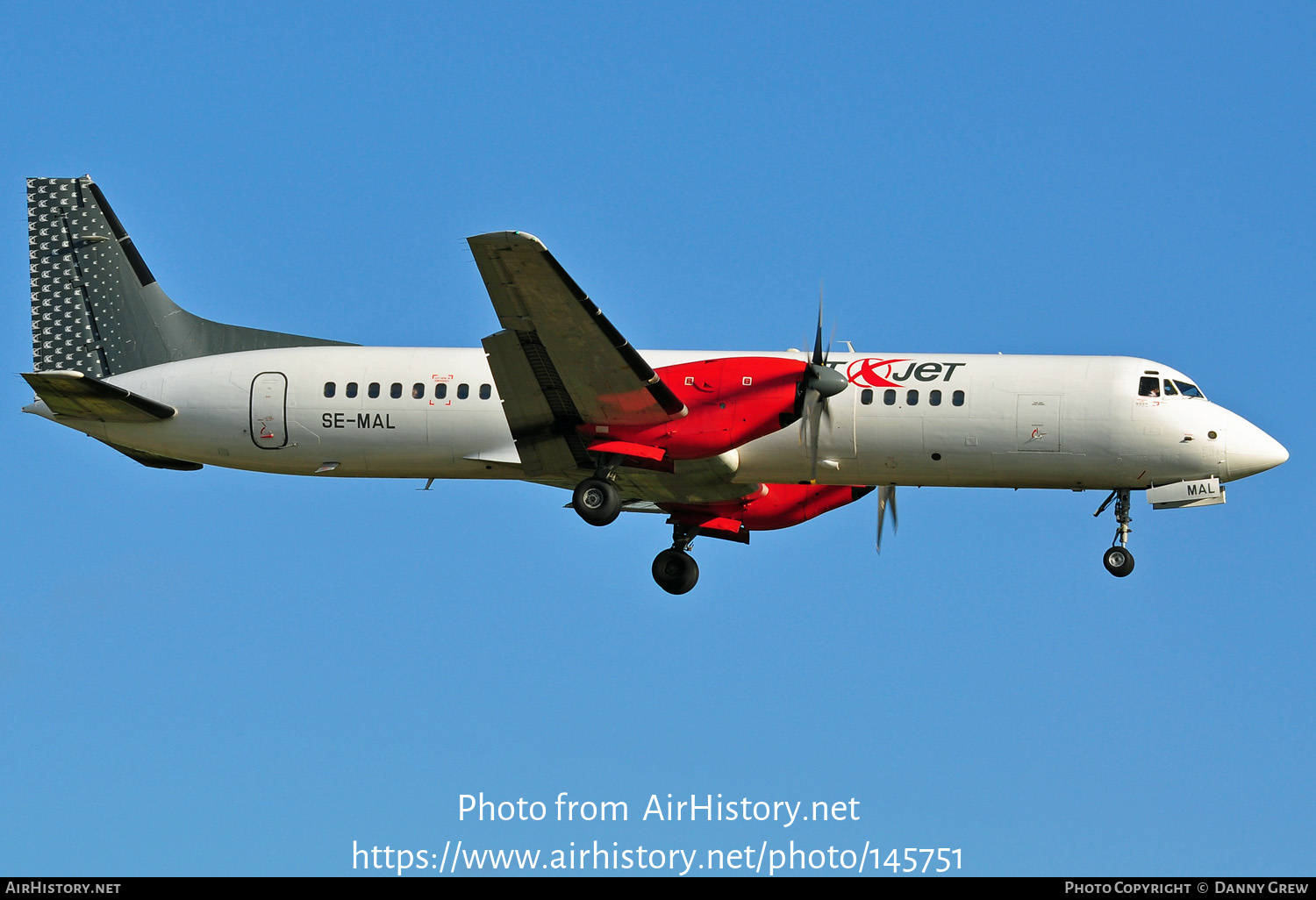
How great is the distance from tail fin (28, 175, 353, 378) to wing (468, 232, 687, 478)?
17.2ft

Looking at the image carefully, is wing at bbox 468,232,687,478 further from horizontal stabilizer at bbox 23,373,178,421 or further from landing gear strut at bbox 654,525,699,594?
horizontal stabilizer at bbox 23,373,178,421

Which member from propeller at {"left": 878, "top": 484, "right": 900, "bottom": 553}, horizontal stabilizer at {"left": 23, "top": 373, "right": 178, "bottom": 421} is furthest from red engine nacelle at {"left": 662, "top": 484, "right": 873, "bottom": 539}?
horizontal stabilizer at {"left": 23, "top": 373, "right": 178, "bottom": 421}

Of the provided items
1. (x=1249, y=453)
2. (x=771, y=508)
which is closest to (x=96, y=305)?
(x=771, y=508)

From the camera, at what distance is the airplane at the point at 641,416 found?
2498 cm

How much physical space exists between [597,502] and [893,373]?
5.47 metres

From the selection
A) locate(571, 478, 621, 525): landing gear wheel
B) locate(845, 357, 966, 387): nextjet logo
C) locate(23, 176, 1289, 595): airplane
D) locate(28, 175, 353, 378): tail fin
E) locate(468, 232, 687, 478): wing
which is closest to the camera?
locate(468, 232, 687, 478): wing

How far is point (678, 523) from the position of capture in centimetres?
2938

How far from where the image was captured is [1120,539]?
2598 cm

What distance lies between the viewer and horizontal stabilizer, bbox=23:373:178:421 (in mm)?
26172

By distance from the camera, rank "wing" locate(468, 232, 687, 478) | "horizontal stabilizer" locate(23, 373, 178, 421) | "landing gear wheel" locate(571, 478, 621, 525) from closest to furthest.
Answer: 1. "wing" locate(468, 232, 687, 478)
2. "landing gear wheel" locate(571, 478, 621, 525)
3. "horizontal stabilizer" locate(23, 373, 178, 421)

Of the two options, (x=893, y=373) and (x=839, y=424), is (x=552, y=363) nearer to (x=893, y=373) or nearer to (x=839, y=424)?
(x=839, y=424)

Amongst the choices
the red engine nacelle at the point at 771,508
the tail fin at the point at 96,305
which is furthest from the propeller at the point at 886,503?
the tail fin at the point at 96,305

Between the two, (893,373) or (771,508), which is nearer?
(893,373)

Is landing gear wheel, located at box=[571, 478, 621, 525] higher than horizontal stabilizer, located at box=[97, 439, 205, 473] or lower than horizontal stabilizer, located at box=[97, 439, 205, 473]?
lower
